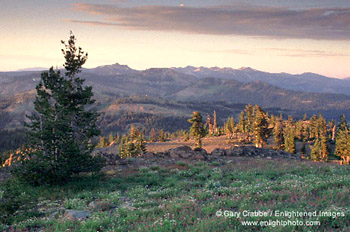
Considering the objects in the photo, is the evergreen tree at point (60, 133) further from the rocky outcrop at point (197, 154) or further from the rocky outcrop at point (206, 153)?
the rocky outcrop at point (206, 153)

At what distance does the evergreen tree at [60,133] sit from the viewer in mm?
17969

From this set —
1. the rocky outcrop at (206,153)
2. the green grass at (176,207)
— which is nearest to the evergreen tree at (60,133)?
the green grass at (176,207)

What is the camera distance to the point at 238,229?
25.8 feet

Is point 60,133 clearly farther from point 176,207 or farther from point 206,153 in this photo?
point 206,153

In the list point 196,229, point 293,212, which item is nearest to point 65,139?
point 196,229

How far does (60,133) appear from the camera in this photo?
18.6 m

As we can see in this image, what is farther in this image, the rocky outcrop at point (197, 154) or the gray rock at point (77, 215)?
the rocky outcrop at point (197, 154)

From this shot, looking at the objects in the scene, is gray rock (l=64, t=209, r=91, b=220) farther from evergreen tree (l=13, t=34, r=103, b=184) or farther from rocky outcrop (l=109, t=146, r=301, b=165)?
rocky outcrop (l=109, t=146, r=301, b=165)

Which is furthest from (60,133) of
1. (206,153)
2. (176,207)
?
(206,153)

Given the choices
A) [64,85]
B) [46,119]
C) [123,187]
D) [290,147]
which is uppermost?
[64,85]

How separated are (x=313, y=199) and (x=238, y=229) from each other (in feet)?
14.2

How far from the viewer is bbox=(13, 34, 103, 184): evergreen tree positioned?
18.0m

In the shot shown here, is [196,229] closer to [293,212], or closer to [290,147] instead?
[293,212]

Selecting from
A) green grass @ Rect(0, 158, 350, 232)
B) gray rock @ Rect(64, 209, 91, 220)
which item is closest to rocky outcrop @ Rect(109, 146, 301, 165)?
green grass @ Rect(0, 158, 350, 232)
